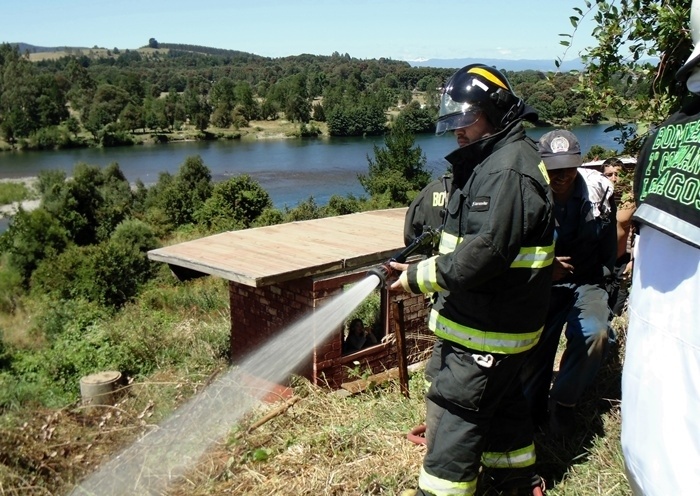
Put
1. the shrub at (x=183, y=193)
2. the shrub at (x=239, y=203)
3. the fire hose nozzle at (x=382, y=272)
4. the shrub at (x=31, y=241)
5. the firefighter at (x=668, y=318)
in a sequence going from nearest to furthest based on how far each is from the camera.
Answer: the firefighter at (x=668, y=318) → the fire hose nozzle at (x=382, y=272) → the shrub at (x=31, y=241) → the shrub at (x=239, y=203) → the shrub at (x=183, y=193)

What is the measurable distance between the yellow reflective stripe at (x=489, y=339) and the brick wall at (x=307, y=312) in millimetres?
3406

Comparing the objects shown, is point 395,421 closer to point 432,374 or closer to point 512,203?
point 432,374

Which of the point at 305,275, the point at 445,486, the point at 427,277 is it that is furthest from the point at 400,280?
the point at 305,275

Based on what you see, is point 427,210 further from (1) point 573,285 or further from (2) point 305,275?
(2) point 305,275

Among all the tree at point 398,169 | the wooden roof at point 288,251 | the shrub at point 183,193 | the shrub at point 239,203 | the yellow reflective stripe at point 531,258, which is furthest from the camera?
the tree at point 398,169

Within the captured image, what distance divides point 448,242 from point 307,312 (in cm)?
425

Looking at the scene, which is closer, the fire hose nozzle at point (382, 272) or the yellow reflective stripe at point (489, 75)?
the yellow reflective stripe at point (489, 75)

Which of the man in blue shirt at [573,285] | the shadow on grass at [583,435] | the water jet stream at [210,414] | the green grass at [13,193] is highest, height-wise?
the man in blue shirt at [573,285]

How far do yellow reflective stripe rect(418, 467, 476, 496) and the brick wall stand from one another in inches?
133

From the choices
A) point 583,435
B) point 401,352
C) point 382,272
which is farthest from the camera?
point 401,352

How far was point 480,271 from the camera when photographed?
2.55 m

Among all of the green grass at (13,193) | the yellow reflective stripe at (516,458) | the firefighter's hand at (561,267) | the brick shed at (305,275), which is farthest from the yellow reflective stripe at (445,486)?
the green grass at (13,193)

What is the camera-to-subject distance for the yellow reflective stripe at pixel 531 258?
2695 millimetres

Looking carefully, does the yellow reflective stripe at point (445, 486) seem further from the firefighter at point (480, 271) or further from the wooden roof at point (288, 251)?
the wooden roof at point (288, 251)
